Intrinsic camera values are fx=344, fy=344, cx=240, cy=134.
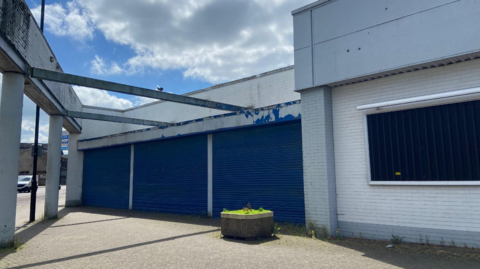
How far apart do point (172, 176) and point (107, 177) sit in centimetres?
581

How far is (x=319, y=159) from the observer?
8.75m

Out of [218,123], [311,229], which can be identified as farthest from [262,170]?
[311,229]

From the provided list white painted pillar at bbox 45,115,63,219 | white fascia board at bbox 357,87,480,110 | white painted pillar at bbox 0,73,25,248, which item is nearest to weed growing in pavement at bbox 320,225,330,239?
white fascia board at bbox 357,87,480,110

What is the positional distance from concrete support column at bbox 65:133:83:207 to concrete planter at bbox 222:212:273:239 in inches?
579

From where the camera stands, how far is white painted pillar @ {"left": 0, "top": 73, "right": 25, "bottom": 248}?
7984 millimetres

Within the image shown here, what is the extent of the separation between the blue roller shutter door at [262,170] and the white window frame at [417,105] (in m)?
2.43

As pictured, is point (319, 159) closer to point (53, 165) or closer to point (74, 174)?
point (53, 165)

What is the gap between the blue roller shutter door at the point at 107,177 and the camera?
17.4 metres

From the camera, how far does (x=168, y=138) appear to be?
587 inches

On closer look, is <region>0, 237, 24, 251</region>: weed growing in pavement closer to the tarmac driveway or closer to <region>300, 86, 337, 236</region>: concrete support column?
the tarmac driveway

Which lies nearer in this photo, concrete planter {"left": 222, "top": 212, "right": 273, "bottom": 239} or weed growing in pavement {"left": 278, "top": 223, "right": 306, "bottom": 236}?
concrete planter {"left": 222, "top": 212, "right": 273, "bottom": 239}

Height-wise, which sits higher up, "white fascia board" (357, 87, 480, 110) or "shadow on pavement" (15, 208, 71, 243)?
"white fascia board" (357, 87, 480, 110)

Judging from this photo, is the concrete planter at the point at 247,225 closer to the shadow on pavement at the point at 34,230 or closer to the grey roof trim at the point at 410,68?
the grey roof trim at the point at 410,68

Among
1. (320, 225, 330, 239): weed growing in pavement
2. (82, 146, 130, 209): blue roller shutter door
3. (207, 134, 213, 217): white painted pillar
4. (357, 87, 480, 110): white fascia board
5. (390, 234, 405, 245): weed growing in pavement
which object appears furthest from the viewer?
(82, 146, 130, 209): blue roller shutter door
